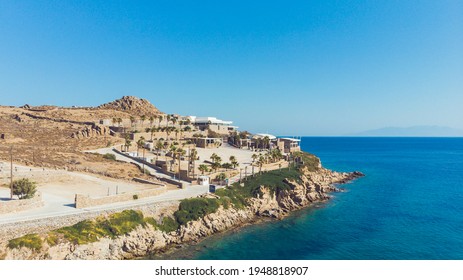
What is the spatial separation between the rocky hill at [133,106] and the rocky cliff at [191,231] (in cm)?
9194

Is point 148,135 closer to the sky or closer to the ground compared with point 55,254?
closer to the sky

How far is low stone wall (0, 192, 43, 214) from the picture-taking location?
30.3 metres

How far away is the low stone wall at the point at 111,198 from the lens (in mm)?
33375

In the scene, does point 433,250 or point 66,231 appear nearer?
point 66,231

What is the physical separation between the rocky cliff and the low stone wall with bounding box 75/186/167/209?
20.3 ft

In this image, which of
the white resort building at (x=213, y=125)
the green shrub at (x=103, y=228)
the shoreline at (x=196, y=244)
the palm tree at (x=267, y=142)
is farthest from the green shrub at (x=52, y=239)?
the white resort building at (x=213, y=125)

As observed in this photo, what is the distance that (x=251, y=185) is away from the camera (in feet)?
165

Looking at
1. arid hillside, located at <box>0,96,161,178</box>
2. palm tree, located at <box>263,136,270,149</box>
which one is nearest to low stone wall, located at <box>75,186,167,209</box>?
arid hillside, located at <box>0,96,161,178</box>

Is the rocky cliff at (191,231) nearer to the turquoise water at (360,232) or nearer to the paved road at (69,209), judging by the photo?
the turquoise water at (360,232)

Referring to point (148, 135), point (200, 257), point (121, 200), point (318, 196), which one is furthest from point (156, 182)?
point (148, 135)

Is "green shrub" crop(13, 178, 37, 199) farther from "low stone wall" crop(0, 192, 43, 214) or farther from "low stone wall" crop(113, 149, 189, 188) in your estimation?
"low stone wall" crop(113, 149, 189, 188)

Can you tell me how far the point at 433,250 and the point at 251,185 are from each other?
26011 mm

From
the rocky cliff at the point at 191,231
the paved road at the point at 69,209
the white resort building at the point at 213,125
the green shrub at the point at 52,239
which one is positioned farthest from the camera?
the white resort building at the point at 213,125

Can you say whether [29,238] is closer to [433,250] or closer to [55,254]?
[55,254]
